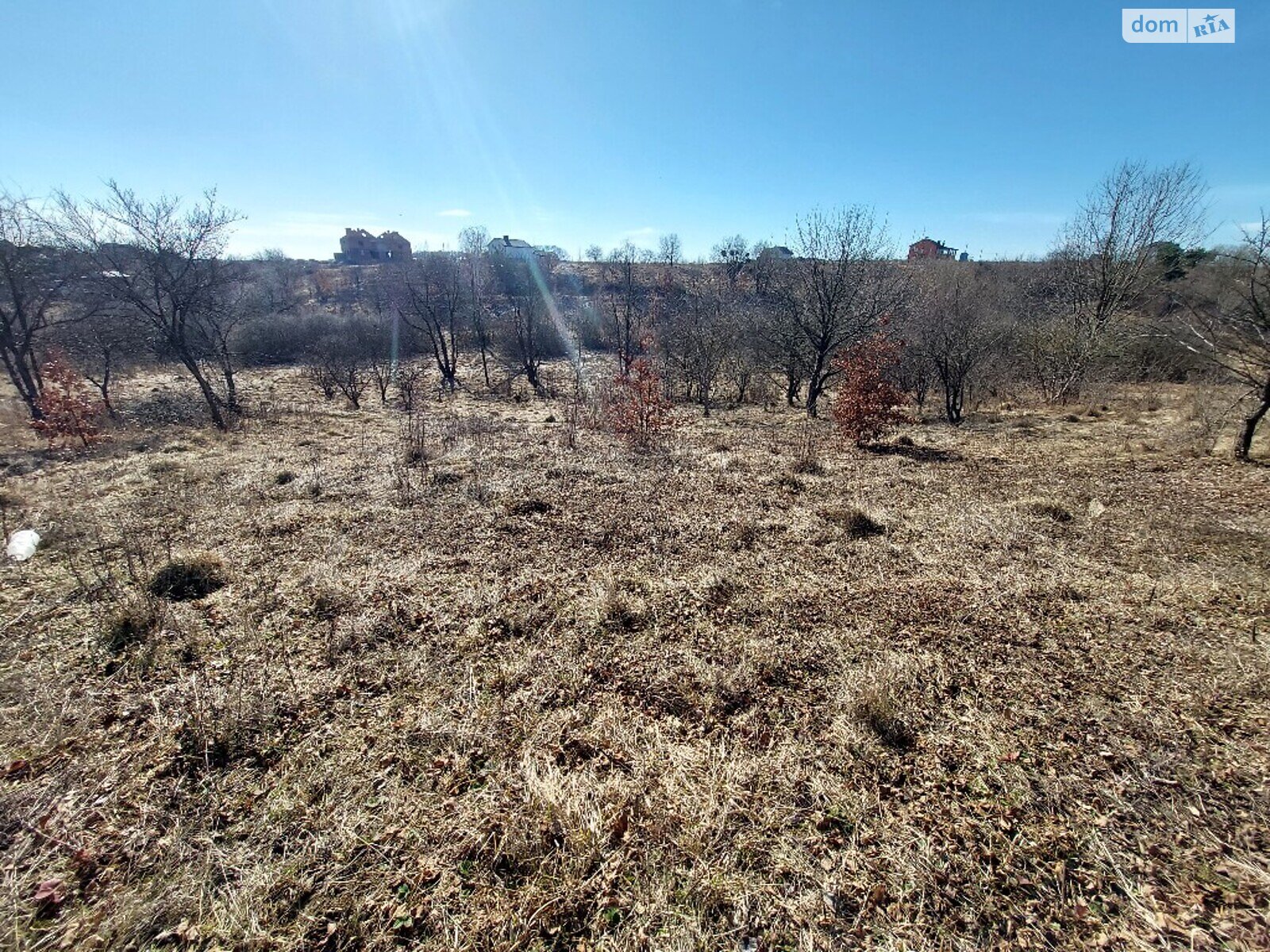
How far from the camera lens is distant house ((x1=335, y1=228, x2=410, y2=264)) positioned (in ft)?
222

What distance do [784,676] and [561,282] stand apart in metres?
49.4

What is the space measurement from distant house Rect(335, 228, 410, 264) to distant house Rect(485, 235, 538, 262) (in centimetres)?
2078

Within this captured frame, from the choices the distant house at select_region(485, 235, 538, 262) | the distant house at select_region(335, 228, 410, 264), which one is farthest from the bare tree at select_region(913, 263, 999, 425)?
the distant house at select_region(335, 228, 410, 264)

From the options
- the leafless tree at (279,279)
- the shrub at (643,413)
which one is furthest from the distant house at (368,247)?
the shrub at (643,413)

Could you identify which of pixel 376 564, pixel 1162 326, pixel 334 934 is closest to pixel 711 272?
pixel 1162 326

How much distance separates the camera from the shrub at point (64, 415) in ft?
38.9

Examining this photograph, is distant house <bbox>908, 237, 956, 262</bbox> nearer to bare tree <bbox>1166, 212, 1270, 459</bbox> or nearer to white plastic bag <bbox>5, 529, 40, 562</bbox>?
bare tree <bbox>1166, 212, 1270, 459</bbox>

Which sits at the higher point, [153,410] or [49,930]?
[153,410]

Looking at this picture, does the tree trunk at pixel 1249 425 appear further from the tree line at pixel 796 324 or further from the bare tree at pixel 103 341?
the bare tree at pixel 103 341

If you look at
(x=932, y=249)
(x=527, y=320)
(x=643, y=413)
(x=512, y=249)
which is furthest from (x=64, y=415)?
(x=932, y=249)

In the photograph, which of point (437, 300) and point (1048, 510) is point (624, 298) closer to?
point (437, 300)

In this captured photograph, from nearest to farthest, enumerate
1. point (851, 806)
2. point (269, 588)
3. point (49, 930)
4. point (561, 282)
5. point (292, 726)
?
point (49, 930), point (851, 806), point (292, 726), point (269, 588), point (561, 282)

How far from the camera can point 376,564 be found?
5703mm

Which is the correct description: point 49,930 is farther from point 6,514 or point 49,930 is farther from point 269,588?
point 6,514
